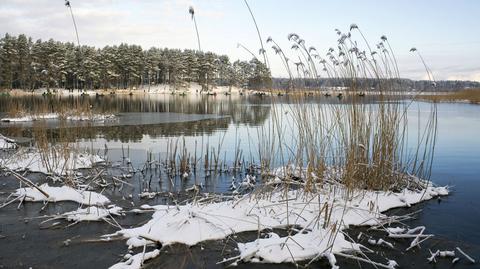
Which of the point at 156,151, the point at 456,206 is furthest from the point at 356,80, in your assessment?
the point at 156,151

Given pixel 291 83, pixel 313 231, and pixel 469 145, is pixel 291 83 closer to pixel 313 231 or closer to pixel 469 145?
pixel 313 231

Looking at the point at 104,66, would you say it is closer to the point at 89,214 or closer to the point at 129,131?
the point at 129,131

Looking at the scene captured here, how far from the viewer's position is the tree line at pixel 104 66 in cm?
5844

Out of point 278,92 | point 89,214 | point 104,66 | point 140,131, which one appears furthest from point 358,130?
point 104,66

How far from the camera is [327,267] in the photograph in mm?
4121

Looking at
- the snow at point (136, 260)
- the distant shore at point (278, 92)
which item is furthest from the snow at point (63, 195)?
the distant shore at point (278, 92)

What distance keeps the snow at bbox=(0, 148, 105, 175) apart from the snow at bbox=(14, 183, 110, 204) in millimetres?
1216

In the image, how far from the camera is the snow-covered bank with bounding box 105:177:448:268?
4.25 m

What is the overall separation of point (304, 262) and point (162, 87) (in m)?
80.8

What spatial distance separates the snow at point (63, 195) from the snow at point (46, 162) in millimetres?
1216

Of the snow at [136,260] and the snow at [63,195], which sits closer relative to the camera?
the snow at [136,260]

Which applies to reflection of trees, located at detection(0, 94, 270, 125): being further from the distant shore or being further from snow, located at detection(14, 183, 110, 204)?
snow, located at detection(14, 183, 110, 204)

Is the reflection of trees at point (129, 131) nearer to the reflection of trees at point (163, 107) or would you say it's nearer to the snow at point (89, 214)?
the reflection of trees at point (163, 107)

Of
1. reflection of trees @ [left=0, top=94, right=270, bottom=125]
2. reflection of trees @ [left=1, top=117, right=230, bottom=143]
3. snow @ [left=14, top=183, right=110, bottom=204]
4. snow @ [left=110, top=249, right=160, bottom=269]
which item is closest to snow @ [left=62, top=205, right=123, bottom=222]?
snow @ [left=14, top=183, right=110, bottom=204]
